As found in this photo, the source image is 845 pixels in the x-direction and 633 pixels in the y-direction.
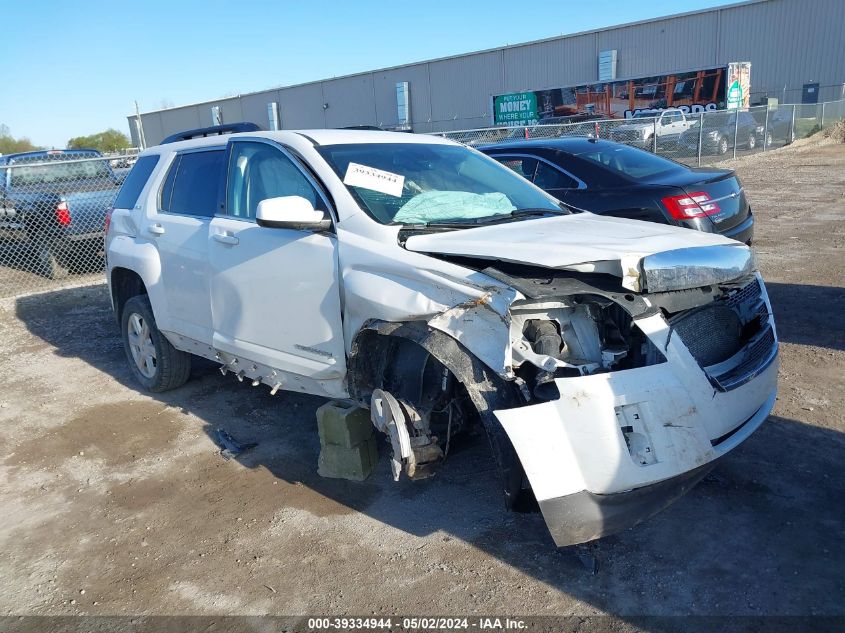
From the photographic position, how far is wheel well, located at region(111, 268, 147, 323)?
561cm

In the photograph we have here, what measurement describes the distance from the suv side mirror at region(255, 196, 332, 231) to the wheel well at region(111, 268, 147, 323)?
8.13ft

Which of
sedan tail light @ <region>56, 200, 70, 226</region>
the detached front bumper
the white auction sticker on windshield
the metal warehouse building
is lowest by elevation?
the detached front bumper

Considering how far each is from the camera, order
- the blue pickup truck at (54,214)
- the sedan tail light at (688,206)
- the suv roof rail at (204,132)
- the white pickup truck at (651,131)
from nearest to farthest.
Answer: the suv roof rail at (204,132)
the sedan tail light at (688,206)
the blue pickup truck at (54,214)
the white pickup truck at (651,131)

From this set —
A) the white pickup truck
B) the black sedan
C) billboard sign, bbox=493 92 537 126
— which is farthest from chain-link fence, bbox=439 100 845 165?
the black sedan

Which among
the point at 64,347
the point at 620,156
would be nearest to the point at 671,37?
the point at 620,156

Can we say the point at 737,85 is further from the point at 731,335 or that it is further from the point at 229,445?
the point at 229,445

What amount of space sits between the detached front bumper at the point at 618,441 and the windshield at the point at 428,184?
137 centimetres

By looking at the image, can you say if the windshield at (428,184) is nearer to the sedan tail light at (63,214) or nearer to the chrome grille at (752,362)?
the chrome grille at (752,362)

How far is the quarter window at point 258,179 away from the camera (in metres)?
4.06

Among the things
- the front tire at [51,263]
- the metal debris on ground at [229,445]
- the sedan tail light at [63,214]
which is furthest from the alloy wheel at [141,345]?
the front tire at [51,263]

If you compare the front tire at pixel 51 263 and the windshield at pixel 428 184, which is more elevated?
the windshield at pixel 428 184

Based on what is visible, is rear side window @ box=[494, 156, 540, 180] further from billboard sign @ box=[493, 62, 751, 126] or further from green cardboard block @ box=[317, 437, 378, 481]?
billboard sign @ box=[493, 62, 751, 126]

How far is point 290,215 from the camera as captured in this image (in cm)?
357

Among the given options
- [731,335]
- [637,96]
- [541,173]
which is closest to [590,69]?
[637,96]
